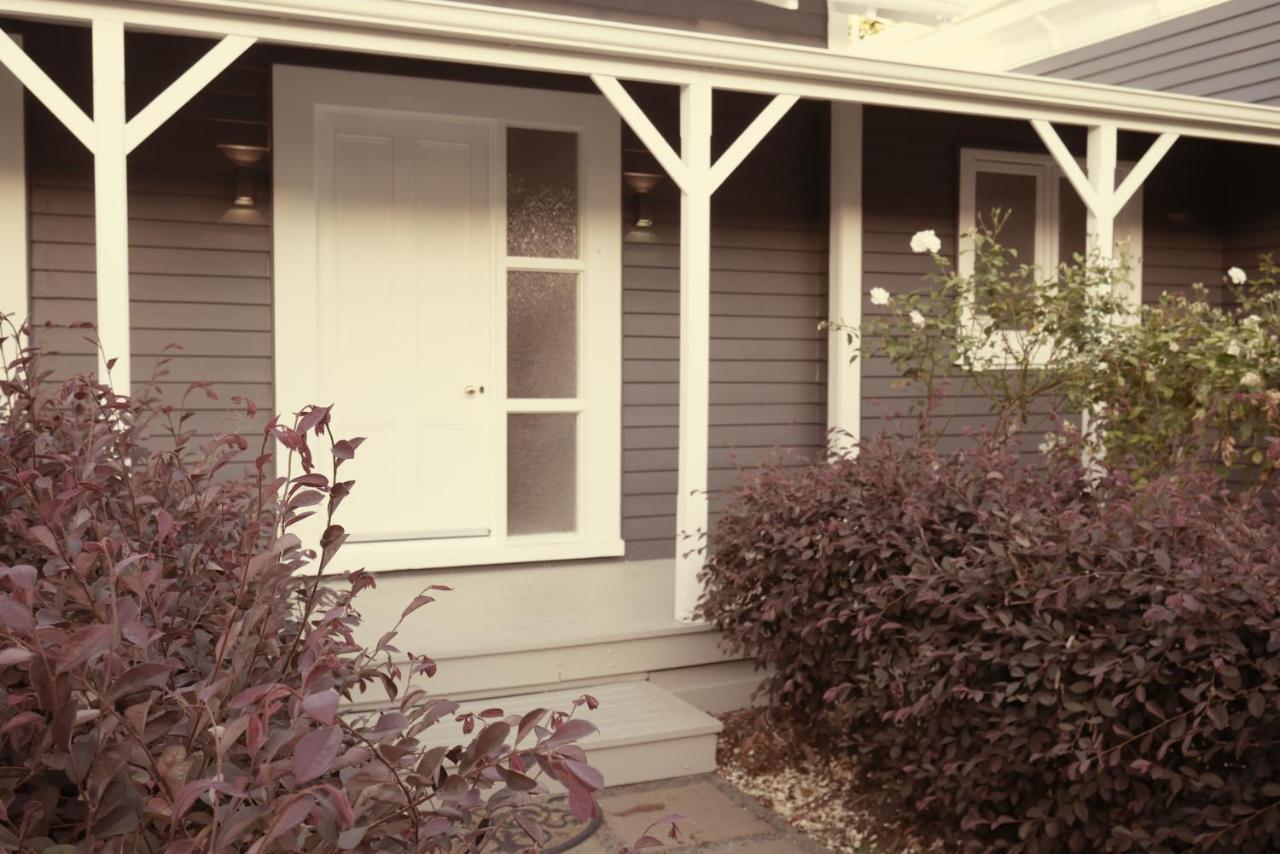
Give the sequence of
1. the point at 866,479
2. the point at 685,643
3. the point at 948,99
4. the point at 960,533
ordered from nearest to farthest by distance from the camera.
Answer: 1. the point at 960,533
2. the point at 866,479
3. the point at 685,643
4. the point at 948,99

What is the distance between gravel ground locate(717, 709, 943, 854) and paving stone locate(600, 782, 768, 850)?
147 millimetres

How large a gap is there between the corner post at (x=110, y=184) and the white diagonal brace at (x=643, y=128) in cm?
191

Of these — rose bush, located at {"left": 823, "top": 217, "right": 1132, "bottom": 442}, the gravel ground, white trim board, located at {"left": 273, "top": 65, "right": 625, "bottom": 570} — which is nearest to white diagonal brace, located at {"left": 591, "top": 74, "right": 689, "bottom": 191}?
white trim board, located at {"left": 273, "top": 65, "right": 625, "bottom": 570}

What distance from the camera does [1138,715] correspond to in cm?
269

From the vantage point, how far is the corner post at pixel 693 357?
4.94 m

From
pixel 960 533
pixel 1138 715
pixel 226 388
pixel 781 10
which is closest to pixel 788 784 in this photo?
pixel 960 533

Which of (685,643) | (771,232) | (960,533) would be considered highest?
(771,232)

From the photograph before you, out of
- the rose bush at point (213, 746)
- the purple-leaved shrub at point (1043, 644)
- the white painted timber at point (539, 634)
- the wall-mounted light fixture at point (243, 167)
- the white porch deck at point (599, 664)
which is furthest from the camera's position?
the wall-mounted light fixture at point (243, 167)

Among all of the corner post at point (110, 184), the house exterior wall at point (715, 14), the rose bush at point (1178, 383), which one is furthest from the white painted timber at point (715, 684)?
the house exterior wall at point (715, 14)

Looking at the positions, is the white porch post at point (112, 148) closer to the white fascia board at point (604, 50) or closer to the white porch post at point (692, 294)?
the white fascia board at point (604, 50)

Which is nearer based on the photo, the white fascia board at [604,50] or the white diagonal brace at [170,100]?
the white diagonal brace at [170,100]

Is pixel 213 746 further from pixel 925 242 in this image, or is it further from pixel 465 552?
pixel 925 242

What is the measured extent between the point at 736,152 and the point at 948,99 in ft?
5.02

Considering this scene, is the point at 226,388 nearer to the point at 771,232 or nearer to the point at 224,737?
the point at 771,232
